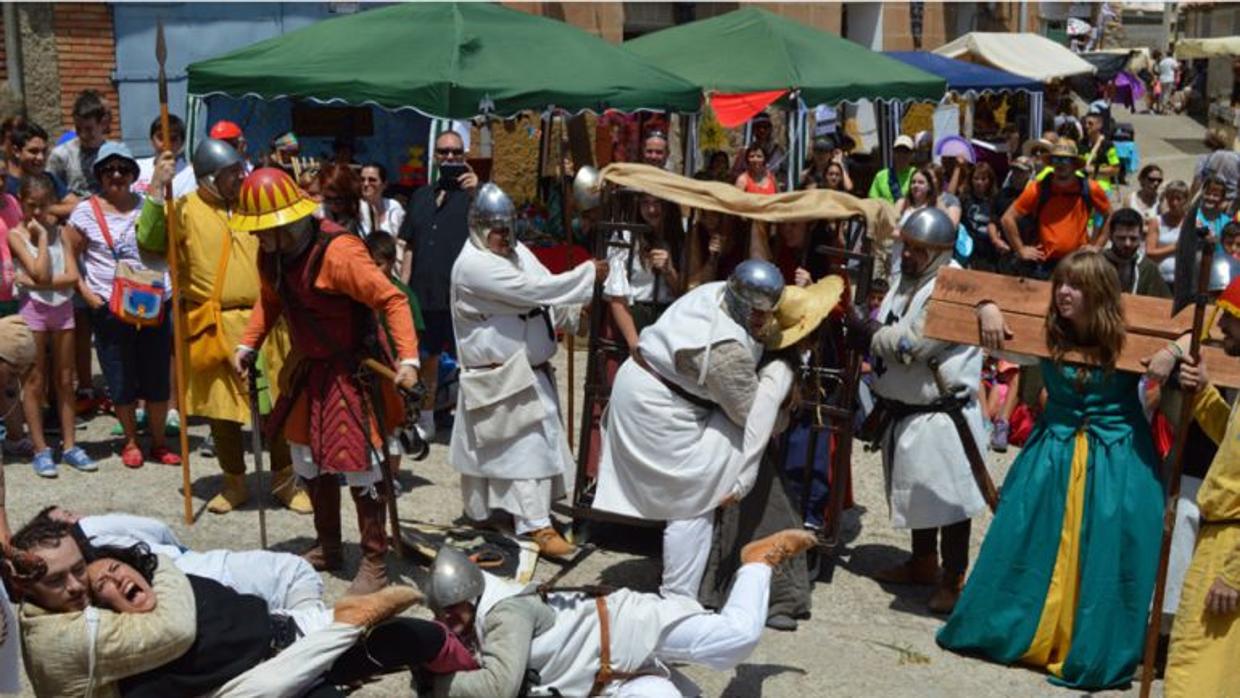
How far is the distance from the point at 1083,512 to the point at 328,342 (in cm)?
308

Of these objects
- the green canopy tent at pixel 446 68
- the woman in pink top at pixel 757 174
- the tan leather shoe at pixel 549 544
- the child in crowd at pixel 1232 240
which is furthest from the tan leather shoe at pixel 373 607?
the woman in pink top at pixel 757 174

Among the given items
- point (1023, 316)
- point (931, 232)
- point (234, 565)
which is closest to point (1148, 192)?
point (931, 232)

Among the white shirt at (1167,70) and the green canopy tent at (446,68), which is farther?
the white shirt at (1167,70)

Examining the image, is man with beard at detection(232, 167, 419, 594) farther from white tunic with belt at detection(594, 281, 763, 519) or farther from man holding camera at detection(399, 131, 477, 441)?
man holding camera at detection(399, 131, 477, 441)

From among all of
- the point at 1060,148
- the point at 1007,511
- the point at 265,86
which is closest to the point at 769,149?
the point at 1060,148

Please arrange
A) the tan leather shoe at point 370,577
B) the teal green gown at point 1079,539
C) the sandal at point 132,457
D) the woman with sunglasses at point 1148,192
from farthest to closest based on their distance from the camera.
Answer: the woman with sunglasses at point 1148,192 → the sandal at point 132,457 → the tan leather shoe at point 370,577 → the teal green gown at point 1079,539

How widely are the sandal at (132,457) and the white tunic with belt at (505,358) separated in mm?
2225

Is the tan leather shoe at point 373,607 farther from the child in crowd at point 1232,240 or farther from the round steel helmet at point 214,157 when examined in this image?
the child in crowd at point 1232,240

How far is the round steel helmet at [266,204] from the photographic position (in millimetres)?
5500

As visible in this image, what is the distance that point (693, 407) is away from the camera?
549 cm

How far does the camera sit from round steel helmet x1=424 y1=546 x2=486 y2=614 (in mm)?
4207

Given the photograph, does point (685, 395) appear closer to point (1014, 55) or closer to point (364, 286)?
point (364, 286)

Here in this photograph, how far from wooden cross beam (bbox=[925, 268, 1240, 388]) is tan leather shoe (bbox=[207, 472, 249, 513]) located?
3.60 meters

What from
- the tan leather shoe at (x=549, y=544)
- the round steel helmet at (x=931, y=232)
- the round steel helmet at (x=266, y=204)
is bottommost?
the tan leather shoe at (x=549, y=544)
